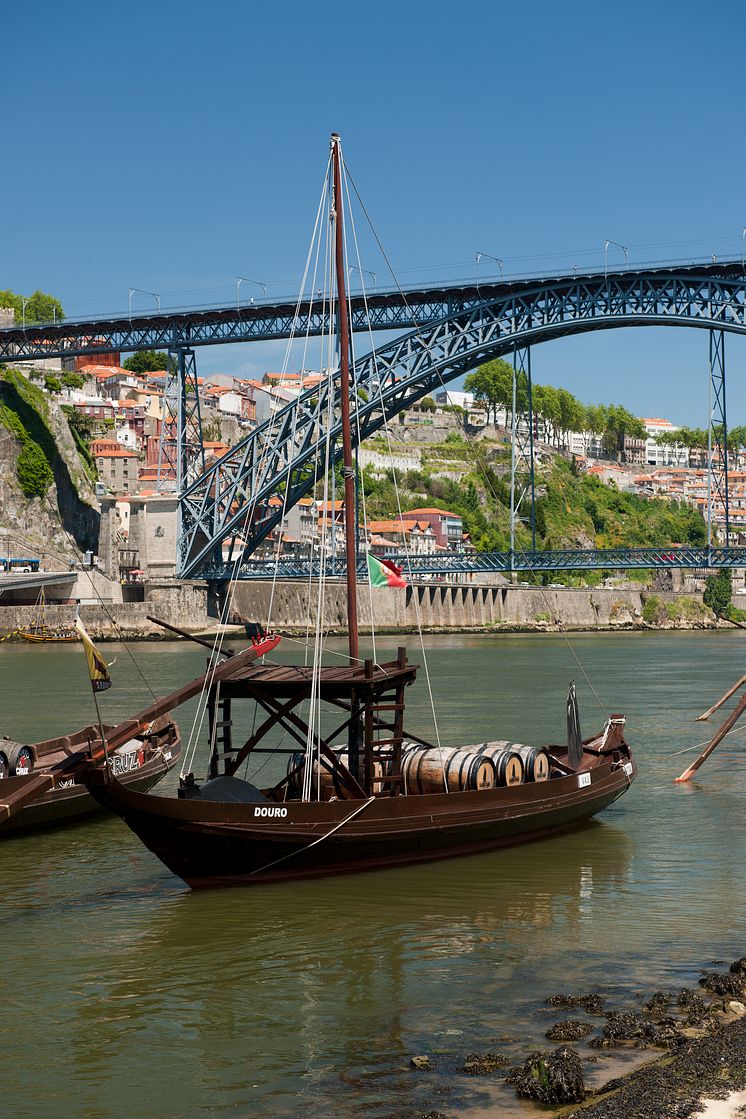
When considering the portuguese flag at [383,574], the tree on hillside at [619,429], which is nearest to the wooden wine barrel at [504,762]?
the portuguese flag at [383,574]

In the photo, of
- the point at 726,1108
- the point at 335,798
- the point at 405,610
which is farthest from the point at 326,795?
the point at 405,610

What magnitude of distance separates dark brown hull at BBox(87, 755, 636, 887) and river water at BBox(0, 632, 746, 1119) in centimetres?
20

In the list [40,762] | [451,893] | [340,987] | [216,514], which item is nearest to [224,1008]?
[340,987]

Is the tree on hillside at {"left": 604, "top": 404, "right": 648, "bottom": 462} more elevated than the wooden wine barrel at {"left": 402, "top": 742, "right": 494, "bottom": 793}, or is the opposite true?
the tree on hillside at {"left": 604, "top": 404, "right": 648, "bottom": 462}

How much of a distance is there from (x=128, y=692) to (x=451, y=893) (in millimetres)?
25560

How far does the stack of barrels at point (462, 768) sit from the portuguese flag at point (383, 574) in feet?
6.48

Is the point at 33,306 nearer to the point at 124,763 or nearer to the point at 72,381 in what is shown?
the point at 72,381

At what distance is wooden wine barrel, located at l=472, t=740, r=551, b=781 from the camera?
14438 millimetres

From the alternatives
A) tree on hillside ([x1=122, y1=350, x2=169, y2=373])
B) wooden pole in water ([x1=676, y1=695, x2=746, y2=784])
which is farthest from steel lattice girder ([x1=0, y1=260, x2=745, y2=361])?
tree on hillside ([x1=122, y1=350, x2=169, y2=373])

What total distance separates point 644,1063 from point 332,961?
3164 millimetres

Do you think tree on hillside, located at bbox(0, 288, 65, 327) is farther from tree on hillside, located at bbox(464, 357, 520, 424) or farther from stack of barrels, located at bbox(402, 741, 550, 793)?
stack of barrels, located at bbox(402, 741, 550, 793)

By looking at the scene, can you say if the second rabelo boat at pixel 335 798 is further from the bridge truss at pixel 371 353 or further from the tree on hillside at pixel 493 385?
the tree on hillside at pixel 493 385

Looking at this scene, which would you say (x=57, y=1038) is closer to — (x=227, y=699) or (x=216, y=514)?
(x=227, y=699)

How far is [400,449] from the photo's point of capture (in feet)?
417
